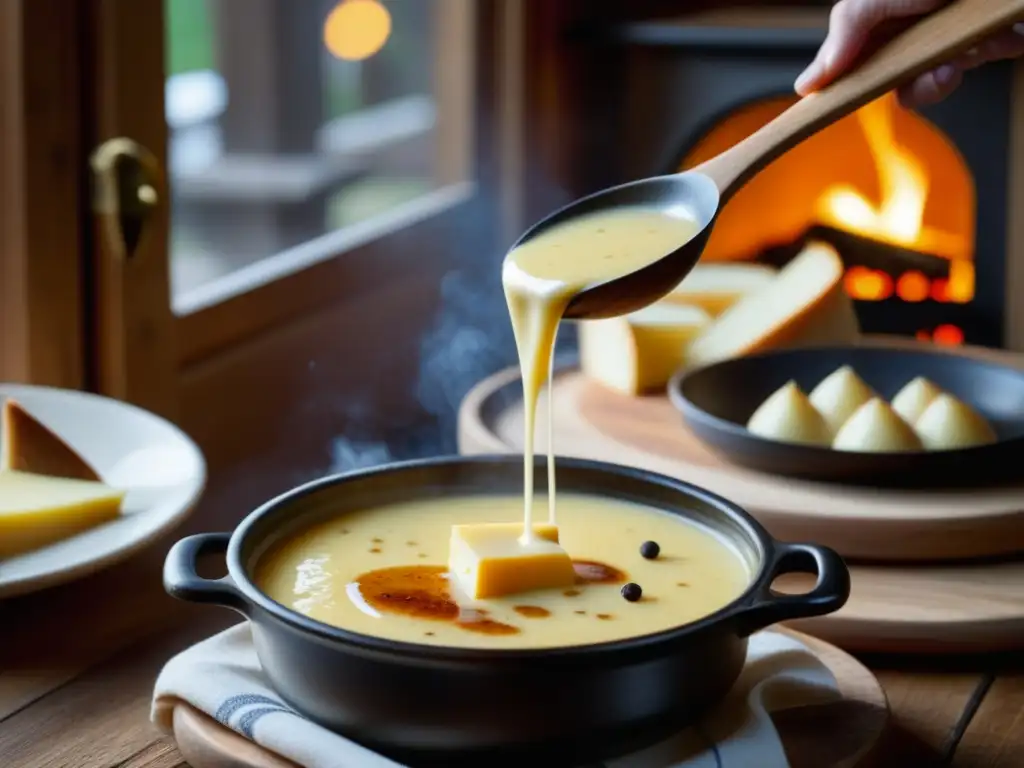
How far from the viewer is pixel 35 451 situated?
138 cm

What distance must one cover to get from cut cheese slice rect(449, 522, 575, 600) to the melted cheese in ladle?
2cm

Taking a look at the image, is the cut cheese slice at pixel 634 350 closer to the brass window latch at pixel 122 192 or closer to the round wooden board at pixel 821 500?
the round wooden board at pixel 821 500

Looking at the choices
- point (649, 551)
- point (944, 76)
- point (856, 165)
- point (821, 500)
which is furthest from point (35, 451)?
point (856, 165)

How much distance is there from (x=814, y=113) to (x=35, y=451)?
762mm

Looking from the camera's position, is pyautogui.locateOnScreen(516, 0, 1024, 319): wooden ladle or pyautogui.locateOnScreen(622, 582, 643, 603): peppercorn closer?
pyautogui.locateOnScreen(622, 582, 643, 603): peppercorn

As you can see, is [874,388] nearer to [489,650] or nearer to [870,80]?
[870,80]

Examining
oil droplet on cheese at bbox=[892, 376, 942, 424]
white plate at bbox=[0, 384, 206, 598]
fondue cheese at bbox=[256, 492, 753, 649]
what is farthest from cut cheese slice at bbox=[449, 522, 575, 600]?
oil droplet on cheese at bbox=[892, 376, 942, 424]

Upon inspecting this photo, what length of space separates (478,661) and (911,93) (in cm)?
107

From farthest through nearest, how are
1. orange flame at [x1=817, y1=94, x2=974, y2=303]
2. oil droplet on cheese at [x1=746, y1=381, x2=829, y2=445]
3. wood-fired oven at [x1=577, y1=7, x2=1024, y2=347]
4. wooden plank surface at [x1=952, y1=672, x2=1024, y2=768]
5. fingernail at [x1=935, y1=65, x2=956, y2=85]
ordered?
orange flame at [x1=817, y1=94, x2=974, y2=303], wood-fired oven at [x1=577, y1=7, x2=1024, y2=347], fingernail at [x1=935, y1=65, x2=956, y2=85], oil droplet on cheese at [x1=746, y1=381, x2=829, y2=445], wooden plank surface at [x1=952, y1=672, x2=1024, y2=768]

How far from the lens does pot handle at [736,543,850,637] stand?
94cm

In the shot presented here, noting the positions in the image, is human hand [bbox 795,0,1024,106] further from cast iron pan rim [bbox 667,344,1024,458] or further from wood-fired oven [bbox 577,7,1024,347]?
wood-fired oven [bbox 577,7,1024,347]

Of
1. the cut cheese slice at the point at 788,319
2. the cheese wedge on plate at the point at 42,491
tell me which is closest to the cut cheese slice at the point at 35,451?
the cheese wedge on plate at the point at 42,491

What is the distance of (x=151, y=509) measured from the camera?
1.38 m

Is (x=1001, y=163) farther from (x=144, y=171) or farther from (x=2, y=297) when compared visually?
(x=2, y=297)
